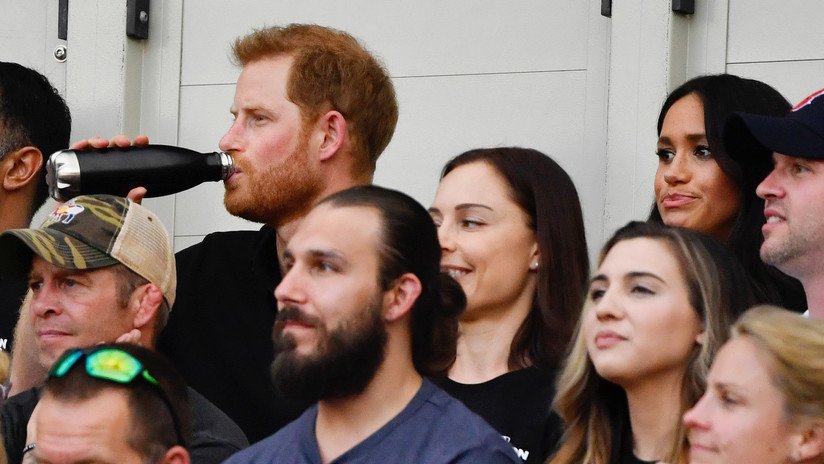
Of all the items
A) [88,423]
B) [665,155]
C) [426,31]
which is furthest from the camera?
[426,31]

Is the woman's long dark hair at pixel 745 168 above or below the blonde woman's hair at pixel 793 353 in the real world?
above

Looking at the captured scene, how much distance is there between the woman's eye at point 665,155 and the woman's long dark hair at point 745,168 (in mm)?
120

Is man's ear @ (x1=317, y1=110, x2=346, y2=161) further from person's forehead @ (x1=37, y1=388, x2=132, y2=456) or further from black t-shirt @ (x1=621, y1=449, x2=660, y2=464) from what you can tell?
person's forehead @ (x1=37, y1=388, x2=132, y2=456)

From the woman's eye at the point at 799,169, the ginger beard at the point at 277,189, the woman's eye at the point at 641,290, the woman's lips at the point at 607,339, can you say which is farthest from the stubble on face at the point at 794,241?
the ginger beard at the point at 277,189

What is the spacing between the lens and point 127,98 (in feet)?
20.1

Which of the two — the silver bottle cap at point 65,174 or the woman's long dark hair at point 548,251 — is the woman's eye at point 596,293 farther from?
the silver bottle cap at point 65,174

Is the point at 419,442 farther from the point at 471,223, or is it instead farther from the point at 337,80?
the point at 337,80

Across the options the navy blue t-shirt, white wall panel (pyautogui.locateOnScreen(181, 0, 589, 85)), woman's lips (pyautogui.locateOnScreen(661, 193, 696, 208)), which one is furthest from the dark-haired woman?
white wall panel (pyautogui.locateOnScreen(181, 0, 589, 85))

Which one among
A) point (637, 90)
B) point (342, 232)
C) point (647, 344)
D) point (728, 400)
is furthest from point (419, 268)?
point (637, 90)

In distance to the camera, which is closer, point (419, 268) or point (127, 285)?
point (419, 268)

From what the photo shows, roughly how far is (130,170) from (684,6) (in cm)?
178

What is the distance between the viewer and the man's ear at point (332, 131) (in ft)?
16.5

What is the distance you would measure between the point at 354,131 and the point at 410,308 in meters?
1.58

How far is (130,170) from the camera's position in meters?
4.85
